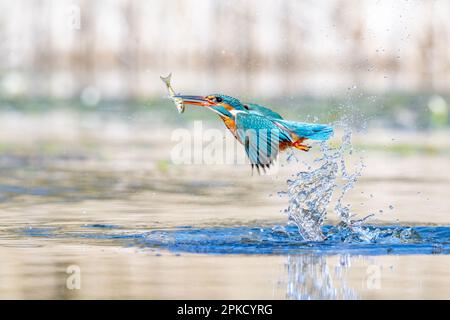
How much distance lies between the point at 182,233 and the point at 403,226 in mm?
1512

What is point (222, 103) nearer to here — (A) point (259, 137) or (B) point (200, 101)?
(B) point (200, 101)

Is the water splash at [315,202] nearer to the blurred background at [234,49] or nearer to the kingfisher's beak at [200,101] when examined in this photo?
the kingfisher's beak at [200,101]

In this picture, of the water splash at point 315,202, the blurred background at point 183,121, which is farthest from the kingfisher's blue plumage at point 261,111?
the blurred background at point 183,121

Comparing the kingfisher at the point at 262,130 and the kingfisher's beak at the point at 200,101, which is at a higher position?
the kingfisher's beak at the point at 200,101

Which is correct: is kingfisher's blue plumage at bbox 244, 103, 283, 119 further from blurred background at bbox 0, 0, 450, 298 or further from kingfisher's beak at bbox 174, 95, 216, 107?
blurred background at bbox 0, 0, 450, 298

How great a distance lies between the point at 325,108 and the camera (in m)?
19.7

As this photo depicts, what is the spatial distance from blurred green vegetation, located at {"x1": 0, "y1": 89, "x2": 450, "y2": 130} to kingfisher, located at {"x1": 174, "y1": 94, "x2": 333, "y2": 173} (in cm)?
859

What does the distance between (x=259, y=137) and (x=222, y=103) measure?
0.31 metres

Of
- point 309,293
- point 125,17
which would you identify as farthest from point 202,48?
point 309,293

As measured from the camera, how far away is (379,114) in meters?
19.2

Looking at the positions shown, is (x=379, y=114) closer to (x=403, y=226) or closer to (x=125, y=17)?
(x=125, y=17)

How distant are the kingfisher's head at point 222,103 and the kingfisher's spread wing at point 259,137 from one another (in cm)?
5

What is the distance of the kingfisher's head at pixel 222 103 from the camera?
8797 millimetres

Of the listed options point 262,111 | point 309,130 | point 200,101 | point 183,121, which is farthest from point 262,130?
point 183,121
